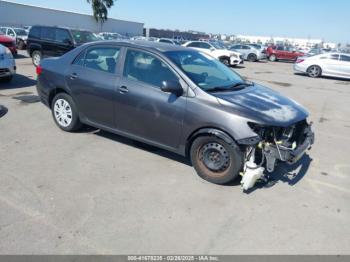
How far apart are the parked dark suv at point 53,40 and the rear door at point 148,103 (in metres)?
9.76

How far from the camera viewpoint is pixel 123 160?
16.1 ft

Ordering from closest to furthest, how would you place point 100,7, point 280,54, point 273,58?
point 280,54 < point 273,58 < point 100,7

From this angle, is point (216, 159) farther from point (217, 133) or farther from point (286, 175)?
point (286, 175)

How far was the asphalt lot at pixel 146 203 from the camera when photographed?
311 cm

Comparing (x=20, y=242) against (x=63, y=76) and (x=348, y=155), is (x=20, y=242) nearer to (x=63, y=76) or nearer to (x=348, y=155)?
(x=63, y=76)

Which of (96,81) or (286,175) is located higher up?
(96,81)

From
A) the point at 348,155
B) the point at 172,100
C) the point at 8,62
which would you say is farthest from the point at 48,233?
the point at 8,62

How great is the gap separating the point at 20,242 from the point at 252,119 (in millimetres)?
2783

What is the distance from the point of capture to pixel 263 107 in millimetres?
4242

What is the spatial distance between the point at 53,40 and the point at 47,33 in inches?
20.4

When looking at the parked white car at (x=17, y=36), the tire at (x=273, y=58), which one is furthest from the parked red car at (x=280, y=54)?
the parked white car at (x=17, y=36)

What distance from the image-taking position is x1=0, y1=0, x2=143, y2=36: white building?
141 feet

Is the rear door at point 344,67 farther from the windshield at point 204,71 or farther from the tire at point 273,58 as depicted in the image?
the windshield at point 204,71

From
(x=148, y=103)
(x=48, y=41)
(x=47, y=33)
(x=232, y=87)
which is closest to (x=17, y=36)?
(x=47, y=33)
